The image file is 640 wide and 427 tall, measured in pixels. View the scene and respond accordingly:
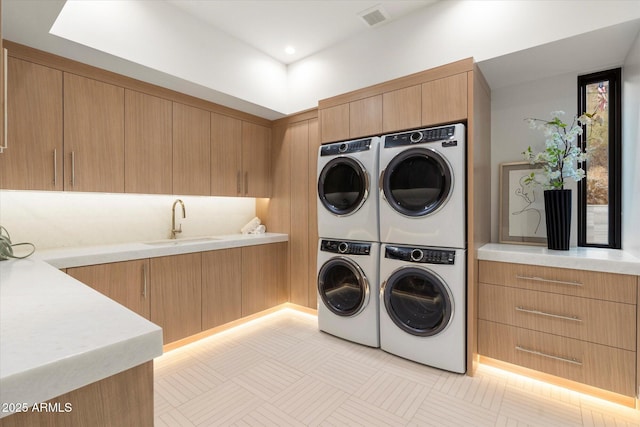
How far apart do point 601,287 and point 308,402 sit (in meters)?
1.98

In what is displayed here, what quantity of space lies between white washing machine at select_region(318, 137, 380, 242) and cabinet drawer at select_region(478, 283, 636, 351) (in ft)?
3.28

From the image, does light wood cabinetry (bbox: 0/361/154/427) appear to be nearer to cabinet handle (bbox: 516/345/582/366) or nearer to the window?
cabinet handle (bbox: 516/345/582/366)

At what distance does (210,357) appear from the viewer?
249cm

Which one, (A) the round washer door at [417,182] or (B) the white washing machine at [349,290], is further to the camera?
(B) the white washing machine at [349,290]

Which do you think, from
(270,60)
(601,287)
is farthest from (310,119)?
(601,287)

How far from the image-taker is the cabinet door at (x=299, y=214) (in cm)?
344

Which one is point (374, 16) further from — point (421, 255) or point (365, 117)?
point (421, 255)

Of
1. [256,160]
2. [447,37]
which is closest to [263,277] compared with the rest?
[256,160]

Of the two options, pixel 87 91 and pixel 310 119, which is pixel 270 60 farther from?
pixel 87 91

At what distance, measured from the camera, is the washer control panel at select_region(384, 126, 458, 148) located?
2178mm

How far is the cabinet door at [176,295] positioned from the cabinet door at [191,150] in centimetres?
72

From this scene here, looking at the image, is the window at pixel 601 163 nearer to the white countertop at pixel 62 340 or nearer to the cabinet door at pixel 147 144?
the white countertop at pixel 62 340

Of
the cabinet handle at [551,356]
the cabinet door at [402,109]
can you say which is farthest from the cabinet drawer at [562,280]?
the cabinet door at [402,109]

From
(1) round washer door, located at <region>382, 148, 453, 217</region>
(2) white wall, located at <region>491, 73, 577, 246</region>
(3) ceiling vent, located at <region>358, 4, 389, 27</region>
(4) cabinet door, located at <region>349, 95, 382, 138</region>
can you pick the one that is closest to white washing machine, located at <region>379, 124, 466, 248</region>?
(1) round washer door, located at <region>382, 148, 453, 217</region>
